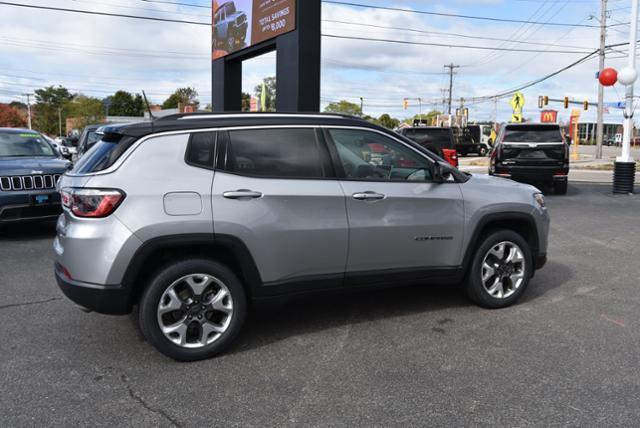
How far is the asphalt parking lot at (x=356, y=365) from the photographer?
3297mm

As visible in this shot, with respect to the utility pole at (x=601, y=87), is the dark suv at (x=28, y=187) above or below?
below

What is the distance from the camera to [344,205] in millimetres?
4395

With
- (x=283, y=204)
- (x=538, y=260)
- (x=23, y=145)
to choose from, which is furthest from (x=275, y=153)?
(x=23, y=145)

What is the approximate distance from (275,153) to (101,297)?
1604 mm

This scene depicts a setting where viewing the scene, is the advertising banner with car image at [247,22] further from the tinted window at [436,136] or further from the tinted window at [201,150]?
the tinted window at [201,150]

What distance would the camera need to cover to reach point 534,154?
13.9 m

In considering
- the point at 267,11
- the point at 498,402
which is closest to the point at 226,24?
the point at 267,11

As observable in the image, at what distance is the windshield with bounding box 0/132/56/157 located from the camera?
9.28 meters

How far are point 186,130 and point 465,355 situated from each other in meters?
2.60

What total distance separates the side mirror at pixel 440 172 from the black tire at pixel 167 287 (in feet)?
6.17

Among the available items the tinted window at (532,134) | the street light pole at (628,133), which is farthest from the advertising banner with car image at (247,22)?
the street light pole at (628,133)

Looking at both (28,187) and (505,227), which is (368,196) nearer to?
(505,227)

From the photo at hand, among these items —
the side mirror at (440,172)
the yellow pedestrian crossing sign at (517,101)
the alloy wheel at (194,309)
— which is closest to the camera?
the alloy wheel at (194,309)

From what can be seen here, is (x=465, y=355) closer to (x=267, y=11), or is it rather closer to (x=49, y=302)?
(x=49, y=302)
